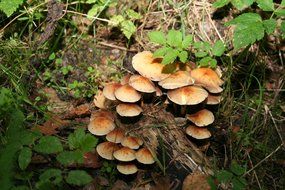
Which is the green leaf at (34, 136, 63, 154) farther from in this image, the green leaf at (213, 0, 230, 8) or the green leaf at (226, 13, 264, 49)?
the green leaf at (213, 0, 230, 8)

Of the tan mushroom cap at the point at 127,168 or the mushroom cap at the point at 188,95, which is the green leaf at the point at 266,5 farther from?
the tan mushroom cap at the point at 127,168

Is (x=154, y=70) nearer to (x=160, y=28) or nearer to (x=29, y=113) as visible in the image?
(x=160, y=28)

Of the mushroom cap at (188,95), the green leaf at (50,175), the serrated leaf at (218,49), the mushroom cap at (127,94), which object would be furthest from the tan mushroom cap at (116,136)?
the serrated leaf at (218,49)

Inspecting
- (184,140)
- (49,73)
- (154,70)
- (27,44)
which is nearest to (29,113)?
(49,73)

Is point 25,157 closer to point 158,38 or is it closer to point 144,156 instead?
point 144,156

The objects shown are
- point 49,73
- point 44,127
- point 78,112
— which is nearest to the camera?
point 44,127

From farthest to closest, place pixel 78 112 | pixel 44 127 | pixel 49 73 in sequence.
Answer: pixel 49 73
pixel 78 112
pixel 44 127

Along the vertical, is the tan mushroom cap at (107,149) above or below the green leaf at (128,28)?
below
